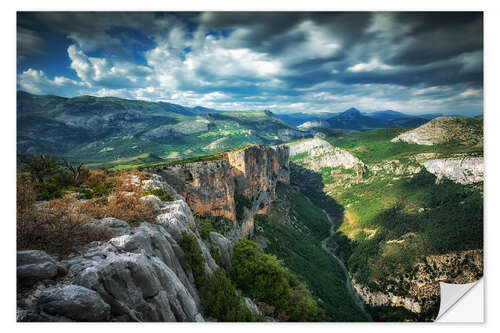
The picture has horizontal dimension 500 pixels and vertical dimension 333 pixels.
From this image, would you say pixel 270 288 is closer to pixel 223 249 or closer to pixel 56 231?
pixel 223 249

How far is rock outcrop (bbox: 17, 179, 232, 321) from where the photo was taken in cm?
445

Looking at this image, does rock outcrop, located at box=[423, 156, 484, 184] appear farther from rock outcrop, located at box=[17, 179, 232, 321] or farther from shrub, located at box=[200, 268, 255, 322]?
rock outcrop, located at box=[17, 179, 232, 321]

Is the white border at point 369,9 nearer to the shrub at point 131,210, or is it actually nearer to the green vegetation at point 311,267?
the shrub at point 131,210

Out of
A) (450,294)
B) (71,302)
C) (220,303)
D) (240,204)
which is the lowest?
(240,204)

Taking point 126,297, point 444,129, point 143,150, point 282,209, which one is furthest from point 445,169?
point 143,150

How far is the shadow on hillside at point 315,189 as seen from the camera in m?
89.3

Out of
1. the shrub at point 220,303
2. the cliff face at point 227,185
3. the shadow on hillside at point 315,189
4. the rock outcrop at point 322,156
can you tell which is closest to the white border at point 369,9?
the shrub at point 220,303

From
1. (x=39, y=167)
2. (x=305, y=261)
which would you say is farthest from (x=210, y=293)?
(x=305, y=261)

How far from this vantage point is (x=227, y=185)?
32.6 m

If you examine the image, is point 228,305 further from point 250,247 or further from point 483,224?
point 483,224

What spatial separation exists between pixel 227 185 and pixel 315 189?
96280 mm

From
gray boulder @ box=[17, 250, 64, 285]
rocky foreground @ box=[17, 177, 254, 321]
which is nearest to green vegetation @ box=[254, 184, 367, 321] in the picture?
rocky foreground @ box=[17, 177, 254, 321]

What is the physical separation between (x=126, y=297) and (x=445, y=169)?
75.6m

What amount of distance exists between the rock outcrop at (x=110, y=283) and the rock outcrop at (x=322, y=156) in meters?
117
